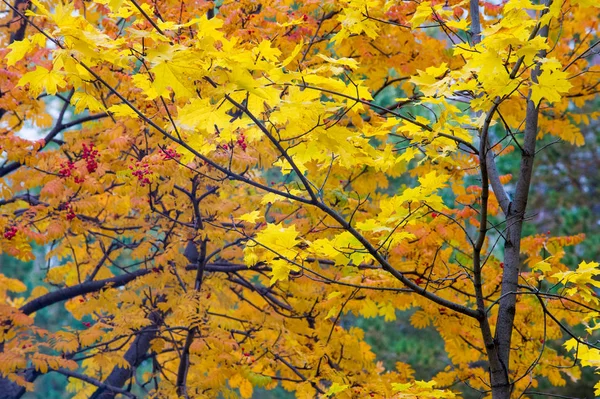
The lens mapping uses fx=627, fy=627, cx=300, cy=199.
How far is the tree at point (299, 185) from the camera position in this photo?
2545mm

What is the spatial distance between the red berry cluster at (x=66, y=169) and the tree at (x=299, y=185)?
2 centimetres

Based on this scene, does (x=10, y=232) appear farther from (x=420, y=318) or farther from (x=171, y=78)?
(x=420, y=318)

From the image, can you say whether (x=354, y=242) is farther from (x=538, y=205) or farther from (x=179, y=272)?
(x=538, y=205)

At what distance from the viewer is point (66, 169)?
4.50 metres

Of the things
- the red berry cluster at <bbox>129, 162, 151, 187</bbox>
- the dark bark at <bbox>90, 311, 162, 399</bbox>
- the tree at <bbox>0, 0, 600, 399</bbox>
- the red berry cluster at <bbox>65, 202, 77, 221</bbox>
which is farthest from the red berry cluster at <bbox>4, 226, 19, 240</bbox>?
the dark bark at <bbox>90, 311, 162, 399</bbox>

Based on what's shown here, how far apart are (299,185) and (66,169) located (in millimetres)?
1711

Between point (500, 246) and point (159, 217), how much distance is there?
35.0ft

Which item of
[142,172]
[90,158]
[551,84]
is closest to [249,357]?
[142,172]

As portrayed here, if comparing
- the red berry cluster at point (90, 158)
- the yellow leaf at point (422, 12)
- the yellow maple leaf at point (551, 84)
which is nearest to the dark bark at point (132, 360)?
the red berry cluster at point (90, 158)

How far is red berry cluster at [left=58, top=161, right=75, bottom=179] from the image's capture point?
14.7 ft

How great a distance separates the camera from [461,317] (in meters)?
4.67

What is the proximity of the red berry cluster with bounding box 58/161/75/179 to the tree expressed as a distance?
Answer: 22mm

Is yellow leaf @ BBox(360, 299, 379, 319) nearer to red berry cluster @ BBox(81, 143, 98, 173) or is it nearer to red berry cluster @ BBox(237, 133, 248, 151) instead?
red berry cluster @ BBox(237, 133, 248, 151)

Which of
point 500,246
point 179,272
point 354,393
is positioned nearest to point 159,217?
point 179,272
